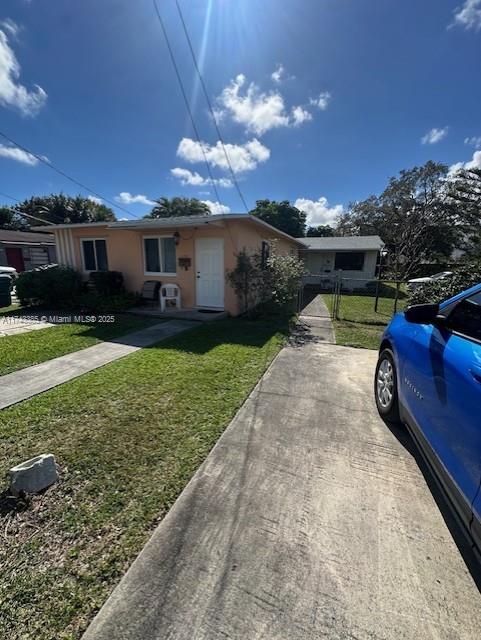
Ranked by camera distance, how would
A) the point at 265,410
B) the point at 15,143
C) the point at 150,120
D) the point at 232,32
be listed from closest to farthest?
the point at 265,410 < the point at 232,32 < the point at 15,143 < the point at 150,120

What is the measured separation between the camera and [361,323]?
876 centimetres

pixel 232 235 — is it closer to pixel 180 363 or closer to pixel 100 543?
pixel 180 363

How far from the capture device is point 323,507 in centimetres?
209

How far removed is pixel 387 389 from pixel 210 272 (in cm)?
676

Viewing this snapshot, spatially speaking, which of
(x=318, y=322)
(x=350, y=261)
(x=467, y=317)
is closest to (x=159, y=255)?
(x=318, y=322)

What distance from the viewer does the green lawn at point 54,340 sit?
4.92 metres

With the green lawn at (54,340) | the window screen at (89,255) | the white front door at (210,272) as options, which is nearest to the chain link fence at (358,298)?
the white front door at (210,272)

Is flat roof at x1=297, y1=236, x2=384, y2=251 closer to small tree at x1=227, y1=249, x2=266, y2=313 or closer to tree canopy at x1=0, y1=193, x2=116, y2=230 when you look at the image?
small tree at x1=227, y1=249, x2=266, y2=313

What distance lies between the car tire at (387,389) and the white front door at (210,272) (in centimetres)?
613

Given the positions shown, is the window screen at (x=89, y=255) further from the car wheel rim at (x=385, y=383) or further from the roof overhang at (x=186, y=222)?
the car wheel rim at (x=385, y=383)

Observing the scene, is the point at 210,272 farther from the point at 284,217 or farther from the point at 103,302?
the point at 284,217

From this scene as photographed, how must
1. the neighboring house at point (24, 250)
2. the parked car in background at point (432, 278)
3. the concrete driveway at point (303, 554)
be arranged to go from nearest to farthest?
the concrete driveway at point (303, 554) → the parked car in background at point (432, 278) → the neighboring house at point (24, 250)

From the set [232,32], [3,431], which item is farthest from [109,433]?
[232,32]

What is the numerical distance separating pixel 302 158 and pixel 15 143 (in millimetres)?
11276
